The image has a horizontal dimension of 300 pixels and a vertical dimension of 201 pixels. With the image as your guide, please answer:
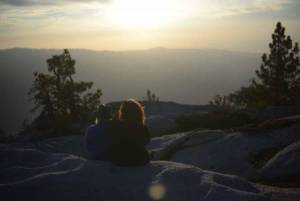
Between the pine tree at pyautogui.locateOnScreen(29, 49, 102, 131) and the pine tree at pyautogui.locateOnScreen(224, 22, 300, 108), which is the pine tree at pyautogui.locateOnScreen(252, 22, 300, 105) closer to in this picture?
the pine tree at pyautogui.locateOnScreen(224, 22, 300, 108)

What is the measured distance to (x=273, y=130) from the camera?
750 inches

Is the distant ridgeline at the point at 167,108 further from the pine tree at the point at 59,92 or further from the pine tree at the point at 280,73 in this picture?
the pine tree at the point at 280,73

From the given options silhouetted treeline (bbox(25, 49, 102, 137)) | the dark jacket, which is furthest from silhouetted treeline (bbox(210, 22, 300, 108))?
the dark jacket

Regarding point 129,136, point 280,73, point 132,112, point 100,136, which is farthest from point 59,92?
point 132,112

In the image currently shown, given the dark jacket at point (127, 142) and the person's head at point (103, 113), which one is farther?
the person's head at point (103, 113)

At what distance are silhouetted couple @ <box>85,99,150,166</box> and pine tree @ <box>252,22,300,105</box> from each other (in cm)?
4260

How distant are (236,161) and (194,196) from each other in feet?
26.5

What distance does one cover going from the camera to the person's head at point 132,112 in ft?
31.9

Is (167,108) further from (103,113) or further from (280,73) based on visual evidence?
(103,113)

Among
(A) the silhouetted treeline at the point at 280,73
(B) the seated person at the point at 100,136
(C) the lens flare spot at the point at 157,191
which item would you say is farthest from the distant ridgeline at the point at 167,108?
(C) the lens flare spot at the point at 157,191

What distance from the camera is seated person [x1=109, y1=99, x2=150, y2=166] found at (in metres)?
9.80

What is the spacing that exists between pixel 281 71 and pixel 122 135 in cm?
4508

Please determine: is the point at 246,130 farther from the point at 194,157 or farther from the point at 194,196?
the point at 194,196

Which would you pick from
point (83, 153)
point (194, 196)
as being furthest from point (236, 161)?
point (83, 153)
